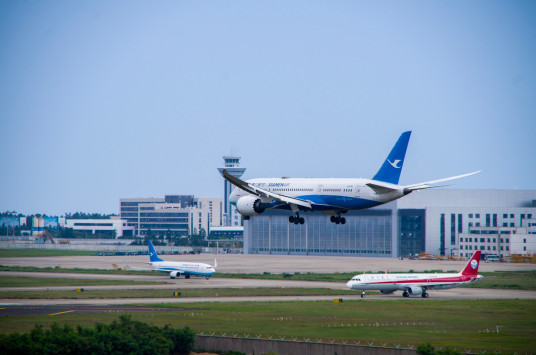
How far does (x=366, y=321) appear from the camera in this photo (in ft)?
266

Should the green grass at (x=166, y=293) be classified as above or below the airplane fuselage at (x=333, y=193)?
below

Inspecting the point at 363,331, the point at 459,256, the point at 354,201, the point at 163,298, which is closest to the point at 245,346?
the point at 363,331

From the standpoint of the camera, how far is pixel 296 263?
18388 centimetres

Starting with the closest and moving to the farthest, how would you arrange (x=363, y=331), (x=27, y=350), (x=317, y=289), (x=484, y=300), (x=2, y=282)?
1. (x=27, y=350)
2. (x=363, y=331)
3. (x=484, y=300)
4. (x=317, y=289)
5. (x=2, y=282)

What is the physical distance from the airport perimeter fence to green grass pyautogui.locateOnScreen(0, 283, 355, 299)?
137ft

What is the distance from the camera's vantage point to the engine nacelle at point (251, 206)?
88.9 metres

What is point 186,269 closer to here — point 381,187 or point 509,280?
point 509,280

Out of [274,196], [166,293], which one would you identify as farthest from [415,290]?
[166,293]

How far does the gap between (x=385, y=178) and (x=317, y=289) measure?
122ft

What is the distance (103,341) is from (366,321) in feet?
98.1

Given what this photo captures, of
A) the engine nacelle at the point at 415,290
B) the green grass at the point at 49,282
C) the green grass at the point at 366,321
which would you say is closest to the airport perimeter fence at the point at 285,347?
the green grass at the point at 366,321

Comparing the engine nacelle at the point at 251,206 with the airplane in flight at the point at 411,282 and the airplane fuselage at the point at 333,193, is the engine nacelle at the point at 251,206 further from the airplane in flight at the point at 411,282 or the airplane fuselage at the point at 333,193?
the airplane in flight at the point at 411,282

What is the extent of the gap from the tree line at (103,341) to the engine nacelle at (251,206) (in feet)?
82.4

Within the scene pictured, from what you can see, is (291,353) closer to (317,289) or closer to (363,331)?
(363,331)
